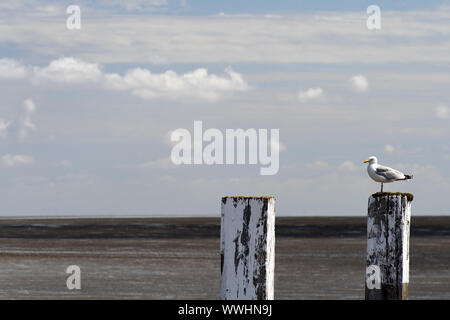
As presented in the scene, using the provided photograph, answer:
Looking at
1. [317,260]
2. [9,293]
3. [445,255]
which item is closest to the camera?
[9,293]

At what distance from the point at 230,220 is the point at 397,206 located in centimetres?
184

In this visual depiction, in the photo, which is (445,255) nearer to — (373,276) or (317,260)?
(317,260)

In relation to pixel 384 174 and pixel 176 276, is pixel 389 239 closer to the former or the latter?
pixel 384 174

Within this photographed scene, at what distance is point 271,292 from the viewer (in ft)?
19.0

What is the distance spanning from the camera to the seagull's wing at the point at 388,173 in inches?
384

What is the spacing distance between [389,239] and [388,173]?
3113mm

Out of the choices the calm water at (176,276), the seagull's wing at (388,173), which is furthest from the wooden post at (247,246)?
the calm water at (176,276)

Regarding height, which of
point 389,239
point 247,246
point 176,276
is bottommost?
point 247,246

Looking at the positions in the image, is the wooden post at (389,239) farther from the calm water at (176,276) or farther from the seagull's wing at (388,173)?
the calm water at (176,276)

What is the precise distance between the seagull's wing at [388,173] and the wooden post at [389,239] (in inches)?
114

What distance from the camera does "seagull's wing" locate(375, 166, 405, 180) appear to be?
32.0 ft

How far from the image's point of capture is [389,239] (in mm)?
6789

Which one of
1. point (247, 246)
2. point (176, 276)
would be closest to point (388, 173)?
point (247, 246)

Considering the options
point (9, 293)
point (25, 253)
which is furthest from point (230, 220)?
point (25, 253)
